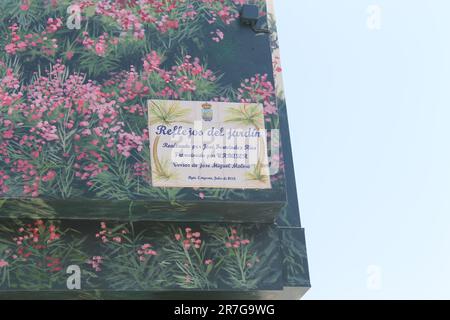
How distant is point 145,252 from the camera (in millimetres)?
8312

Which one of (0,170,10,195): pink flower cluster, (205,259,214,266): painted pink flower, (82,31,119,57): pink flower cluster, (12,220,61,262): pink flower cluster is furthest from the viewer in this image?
(82,31,119,57): pink flower cluster

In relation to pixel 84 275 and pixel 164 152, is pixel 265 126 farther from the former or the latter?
pixel 84 275

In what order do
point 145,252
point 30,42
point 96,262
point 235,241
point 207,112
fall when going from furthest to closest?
point 30,42 < point 207,112 < point 235,241 < point 145,252 < point 96,262

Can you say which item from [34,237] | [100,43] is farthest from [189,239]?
[100,43]

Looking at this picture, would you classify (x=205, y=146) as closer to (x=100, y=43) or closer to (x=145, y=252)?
(x=145, y=252)

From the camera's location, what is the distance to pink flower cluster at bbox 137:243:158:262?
828 cm

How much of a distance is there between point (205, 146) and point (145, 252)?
56.3 inches

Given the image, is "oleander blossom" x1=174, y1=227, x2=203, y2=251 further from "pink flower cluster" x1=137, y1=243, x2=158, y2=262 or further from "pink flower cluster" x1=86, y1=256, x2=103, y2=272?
"pink flower cluster" x1=86, y1=256, x2=103, y2=272

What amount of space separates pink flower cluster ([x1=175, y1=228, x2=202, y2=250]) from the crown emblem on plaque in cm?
137

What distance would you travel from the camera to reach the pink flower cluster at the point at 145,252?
8.28 meters

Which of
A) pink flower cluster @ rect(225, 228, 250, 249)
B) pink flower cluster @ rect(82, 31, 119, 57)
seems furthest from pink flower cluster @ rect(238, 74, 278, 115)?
pink flower cluster @ rect(82, 31, 119, 57)

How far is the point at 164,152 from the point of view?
27.5 ft

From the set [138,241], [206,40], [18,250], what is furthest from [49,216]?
[206,40]

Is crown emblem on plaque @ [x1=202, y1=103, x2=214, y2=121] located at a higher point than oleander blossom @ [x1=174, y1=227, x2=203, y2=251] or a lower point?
higher
